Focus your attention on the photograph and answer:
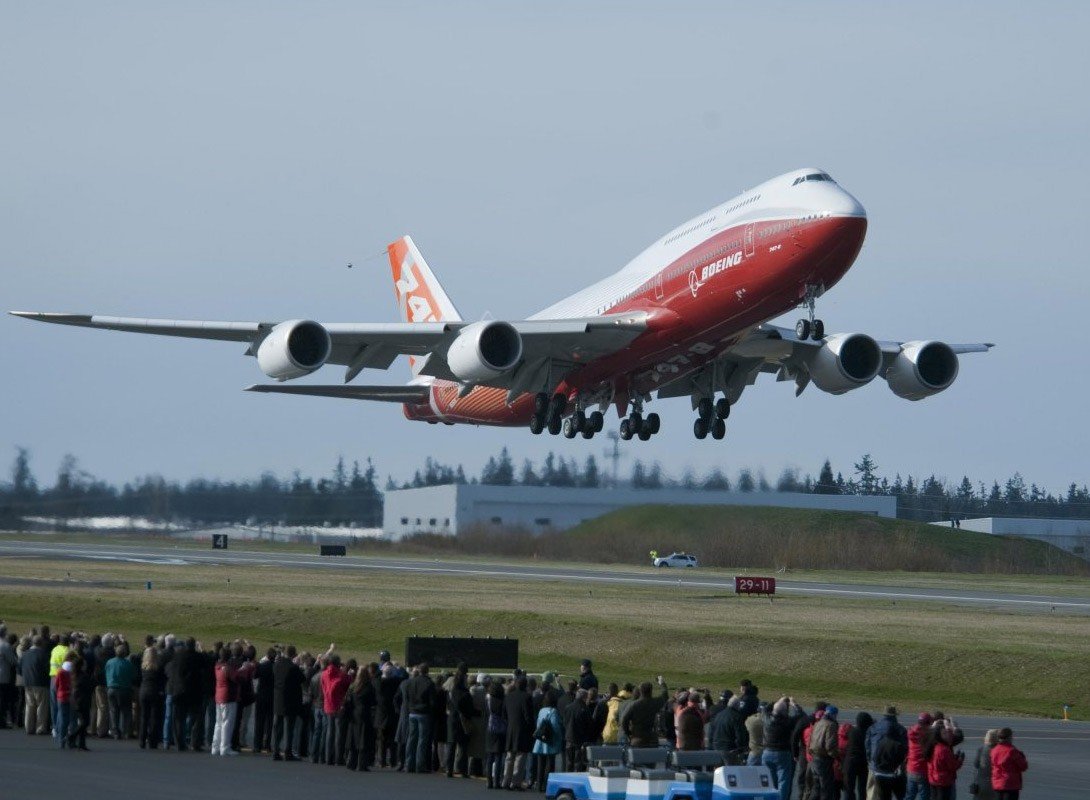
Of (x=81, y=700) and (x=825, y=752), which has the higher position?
(x=825, y=752)

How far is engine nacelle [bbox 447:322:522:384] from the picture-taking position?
4241 cm

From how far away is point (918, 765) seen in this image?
21.7 m

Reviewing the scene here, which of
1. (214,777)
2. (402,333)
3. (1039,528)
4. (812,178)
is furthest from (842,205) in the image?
(1039,528)

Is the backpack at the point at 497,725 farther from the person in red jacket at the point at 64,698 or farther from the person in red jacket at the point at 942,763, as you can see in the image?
the person in red jacket at the point at 64,698

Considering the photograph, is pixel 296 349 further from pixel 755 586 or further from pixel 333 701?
pixel 755 586

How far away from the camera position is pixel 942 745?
2152 cm

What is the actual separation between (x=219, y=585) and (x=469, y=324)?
2747cm

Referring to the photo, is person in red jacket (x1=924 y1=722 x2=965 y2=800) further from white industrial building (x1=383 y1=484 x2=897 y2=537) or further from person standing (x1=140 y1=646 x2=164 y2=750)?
white industrial building (x1=383 y1=484 x2=897 y2=537)

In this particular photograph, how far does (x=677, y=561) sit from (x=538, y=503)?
15476 millimetres

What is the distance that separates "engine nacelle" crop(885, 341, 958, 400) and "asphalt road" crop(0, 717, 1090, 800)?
18.6 metres

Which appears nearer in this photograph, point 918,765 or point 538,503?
point 918,765

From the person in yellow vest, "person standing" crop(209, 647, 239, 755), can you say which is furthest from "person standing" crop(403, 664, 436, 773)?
the person in yellow vest

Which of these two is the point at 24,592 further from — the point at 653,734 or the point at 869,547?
the point at 869,547

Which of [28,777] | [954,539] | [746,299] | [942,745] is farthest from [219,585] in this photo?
[954,539]
